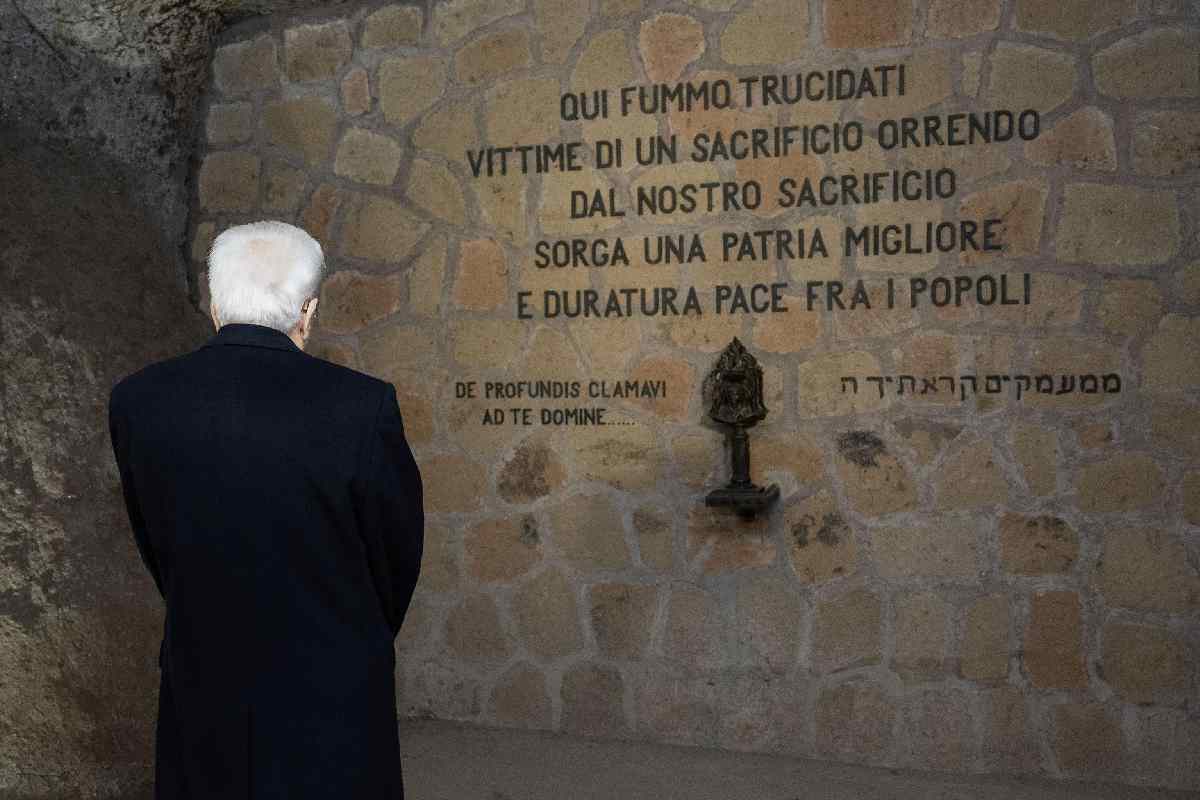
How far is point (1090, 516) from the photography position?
9.57ft

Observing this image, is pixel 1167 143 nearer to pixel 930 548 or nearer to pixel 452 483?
pixel 930 548

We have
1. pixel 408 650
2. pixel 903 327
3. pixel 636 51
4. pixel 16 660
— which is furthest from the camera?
pixel 408 650

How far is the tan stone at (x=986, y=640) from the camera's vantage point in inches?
118

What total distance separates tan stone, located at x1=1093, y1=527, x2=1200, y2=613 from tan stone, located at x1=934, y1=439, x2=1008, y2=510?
0.28 metres

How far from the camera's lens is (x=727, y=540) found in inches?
126

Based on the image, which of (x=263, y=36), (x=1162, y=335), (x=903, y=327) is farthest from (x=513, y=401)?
(x=1162, y=335)

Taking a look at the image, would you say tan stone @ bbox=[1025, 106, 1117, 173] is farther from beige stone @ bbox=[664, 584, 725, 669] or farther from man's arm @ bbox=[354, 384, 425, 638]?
man's arm @ bbox=[354, 384, 425, 638]

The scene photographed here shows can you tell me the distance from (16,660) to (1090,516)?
2.42 metres

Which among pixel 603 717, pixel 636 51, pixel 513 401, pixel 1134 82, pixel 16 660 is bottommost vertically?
pixel 603 717

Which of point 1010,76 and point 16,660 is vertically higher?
point 1010,76

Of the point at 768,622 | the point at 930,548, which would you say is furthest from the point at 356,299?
the point at 930,548

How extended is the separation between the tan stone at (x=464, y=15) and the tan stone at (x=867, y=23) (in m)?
0.88

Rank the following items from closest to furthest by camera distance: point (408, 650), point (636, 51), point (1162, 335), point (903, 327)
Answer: point (1162, 335) < point (903, 327) < point (636, 51) < point (408, 650)

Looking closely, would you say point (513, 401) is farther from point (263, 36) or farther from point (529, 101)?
point (263, 36)
